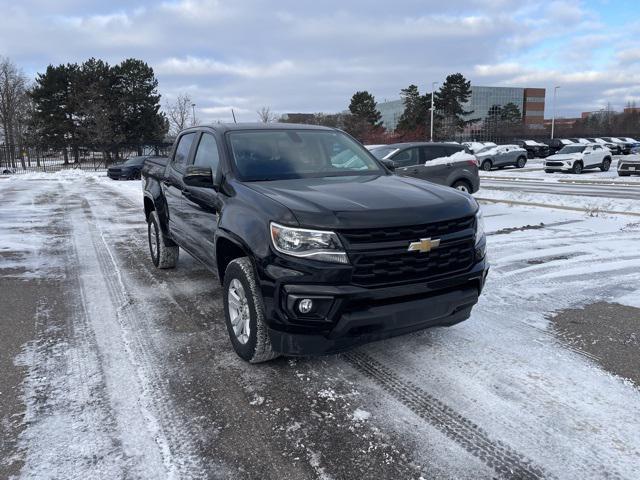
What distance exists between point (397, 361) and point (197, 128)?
3.33 metres

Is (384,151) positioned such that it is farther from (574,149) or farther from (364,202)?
(574,149)

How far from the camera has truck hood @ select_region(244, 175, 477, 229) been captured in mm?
3096

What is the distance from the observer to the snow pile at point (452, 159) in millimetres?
12352

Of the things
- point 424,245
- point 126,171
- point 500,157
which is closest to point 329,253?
point 424,245

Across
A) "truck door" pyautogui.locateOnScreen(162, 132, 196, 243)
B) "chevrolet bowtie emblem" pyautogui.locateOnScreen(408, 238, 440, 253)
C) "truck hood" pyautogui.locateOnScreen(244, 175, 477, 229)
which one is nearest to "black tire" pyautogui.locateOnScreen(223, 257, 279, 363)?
"truck hood" pyautogui.locateOnScreen(244, 175, 477, 229)

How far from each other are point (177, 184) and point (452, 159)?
8.73 meters

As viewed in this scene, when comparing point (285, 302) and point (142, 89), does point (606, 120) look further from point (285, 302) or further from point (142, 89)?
point (285, 302)

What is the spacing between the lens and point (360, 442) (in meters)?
2.76

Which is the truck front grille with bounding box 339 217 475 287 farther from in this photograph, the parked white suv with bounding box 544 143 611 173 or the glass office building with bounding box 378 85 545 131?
the glass office building with bounding box 378 85 545 131

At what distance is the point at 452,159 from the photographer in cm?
1249

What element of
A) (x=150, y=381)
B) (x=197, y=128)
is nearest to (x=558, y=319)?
(x=150, y=381)

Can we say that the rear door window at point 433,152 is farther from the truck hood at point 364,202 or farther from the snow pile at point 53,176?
the snow pile at point 53,176

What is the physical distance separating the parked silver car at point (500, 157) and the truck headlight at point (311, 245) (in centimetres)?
2750

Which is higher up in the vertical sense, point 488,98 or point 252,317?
point 488,98
